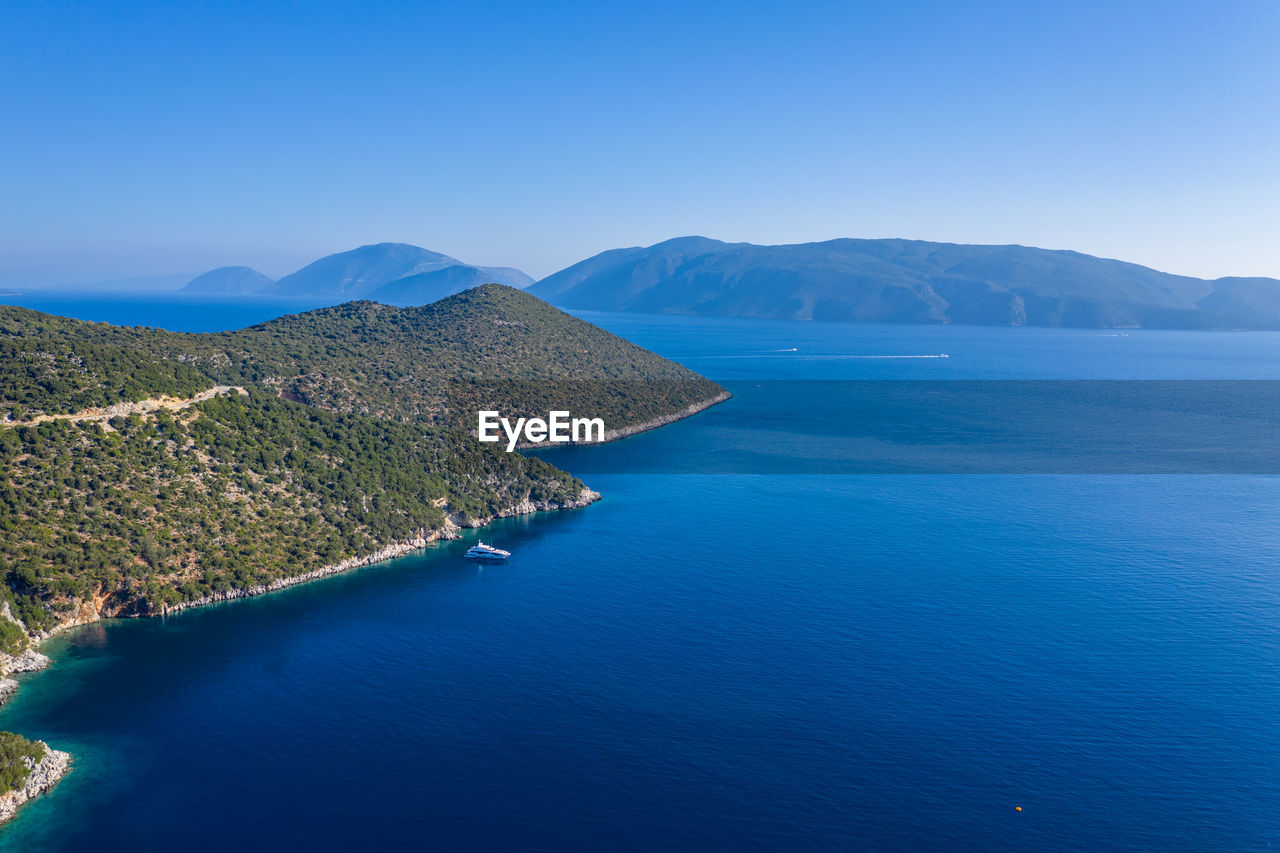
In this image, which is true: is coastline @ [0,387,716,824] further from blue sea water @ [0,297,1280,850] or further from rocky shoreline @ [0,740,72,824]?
blue sea water @ [0,297,1280,850]

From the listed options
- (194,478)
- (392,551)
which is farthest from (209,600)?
(392,551)

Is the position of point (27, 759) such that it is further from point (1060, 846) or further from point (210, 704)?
point (1060, 846)

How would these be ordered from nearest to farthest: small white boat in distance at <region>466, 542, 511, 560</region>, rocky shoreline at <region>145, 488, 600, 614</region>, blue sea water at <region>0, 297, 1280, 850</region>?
blue sea water at <region>0, 297, 1280, 850</region> → rocky shoreline at <region>145, 488, 600, 614</region> → small white boat in distance at <region>466, 542, 511, 560</region>

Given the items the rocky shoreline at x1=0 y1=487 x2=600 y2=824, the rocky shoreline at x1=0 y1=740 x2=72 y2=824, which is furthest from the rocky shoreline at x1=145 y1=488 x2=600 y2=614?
the rocky shoreline at x1=0 y1=740 x2=72 y2=824

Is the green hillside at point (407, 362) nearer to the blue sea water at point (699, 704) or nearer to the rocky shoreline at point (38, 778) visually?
the blue sea water at point (699, 704)

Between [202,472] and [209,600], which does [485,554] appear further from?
[202,472]
